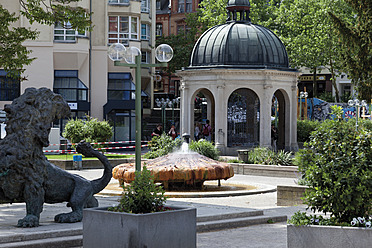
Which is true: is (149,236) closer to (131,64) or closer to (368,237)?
(368,237)

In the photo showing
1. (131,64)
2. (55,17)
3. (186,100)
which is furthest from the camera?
(186,100)

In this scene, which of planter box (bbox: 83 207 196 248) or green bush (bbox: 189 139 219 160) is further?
green bush (bbox: 189 139 219 160)

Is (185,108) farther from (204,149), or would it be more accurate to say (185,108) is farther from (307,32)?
(307,32)

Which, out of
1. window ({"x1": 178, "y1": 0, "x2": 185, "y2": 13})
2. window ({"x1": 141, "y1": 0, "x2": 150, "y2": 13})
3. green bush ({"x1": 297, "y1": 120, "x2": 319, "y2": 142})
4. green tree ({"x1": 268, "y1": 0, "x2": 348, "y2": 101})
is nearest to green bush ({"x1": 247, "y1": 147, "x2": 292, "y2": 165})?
green bush ({"x1": 297, "y1": 120, "x2": 319, "y2": 142})

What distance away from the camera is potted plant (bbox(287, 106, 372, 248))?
8.49m

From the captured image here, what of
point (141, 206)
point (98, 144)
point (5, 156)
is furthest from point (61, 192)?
point (98, 144)

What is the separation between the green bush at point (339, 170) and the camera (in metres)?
8.72

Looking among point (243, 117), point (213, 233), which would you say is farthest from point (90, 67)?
point (213, 233)

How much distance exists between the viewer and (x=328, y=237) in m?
8.49

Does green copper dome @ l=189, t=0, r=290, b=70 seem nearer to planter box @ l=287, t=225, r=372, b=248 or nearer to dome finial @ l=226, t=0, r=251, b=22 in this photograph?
dome finial @ l=226, t=0, r=251, b=22

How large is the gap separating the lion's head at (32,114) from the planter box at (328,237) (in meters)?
4.32

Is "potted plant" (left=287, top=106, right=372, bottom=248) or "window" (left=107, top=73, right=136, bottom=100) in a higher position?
"window" (left=107, top=73, right=136, bottom=100)

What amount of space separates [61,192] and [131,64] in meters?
5.92

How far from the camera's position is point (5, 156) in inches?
432
